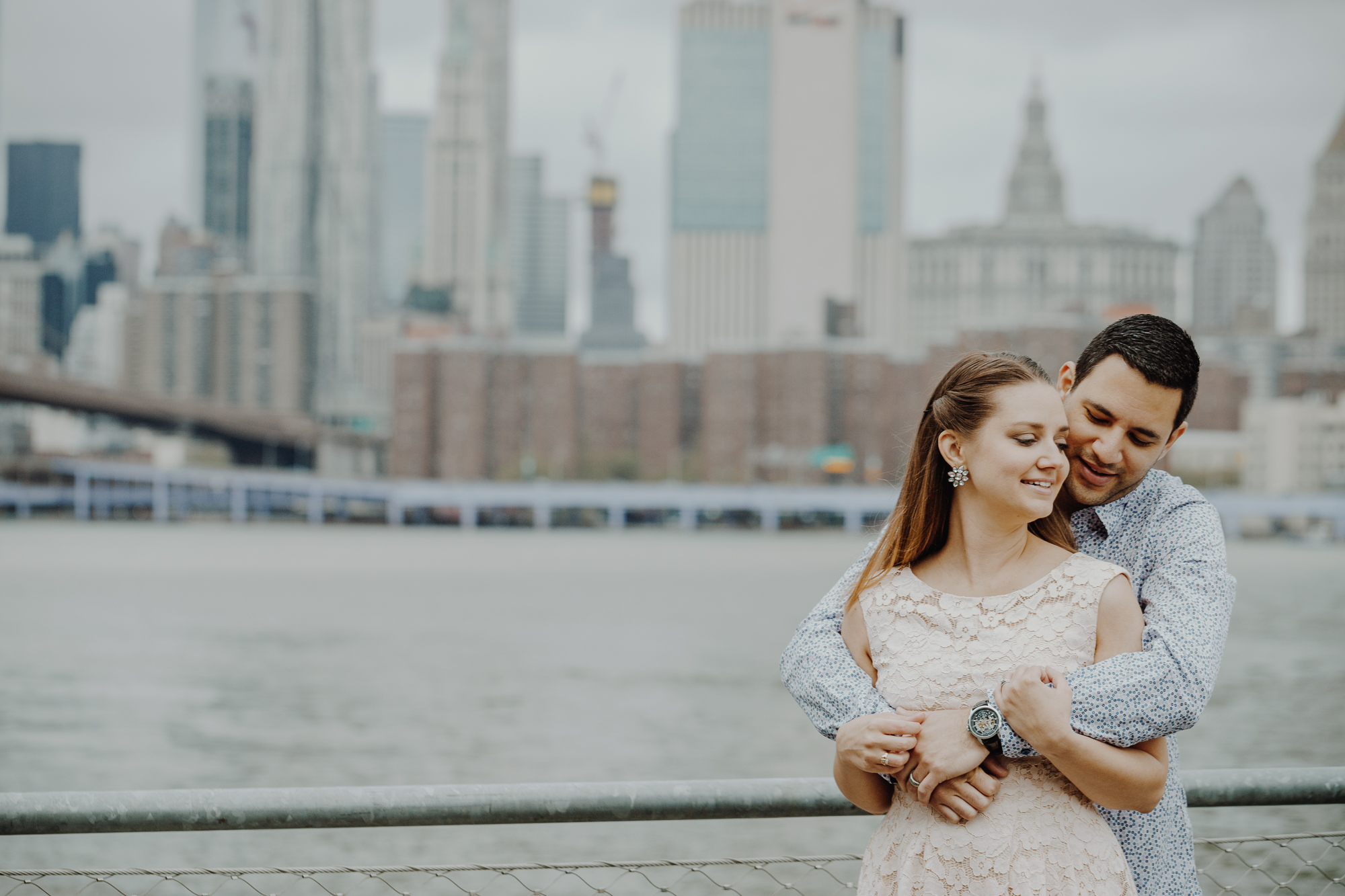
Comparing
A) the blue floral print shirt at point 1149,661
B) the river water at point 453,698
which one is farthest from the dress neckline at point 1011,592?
the river water at point 453,698

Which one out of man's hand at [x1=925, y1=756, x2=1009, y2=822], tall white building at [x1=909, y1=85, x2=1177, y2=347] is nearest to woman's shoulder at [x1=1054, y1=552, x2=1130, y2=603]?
man's hand at [x1=925, y1=756, x2=1009, y2=822]

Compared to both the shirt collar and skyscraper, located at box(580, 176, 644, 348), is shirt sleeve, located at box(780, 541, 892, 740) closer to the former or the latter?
the shirt collar

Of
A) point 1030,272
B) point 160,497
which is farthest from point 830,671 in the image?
point 1030,272

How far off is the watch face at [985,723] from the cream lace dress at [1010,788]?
47mm

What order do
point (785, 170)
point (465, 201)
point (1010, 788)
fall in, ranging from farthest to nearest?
point (465, 201) → point (785, 170) → point (1010, 788)

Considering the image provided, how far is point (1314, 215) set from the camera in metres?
146

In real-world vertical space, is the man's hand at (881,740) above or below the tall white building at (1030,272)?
below

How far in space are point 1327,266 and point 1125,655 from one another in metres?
158

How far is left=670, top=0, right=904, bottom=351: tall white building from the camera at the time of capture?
141 metres

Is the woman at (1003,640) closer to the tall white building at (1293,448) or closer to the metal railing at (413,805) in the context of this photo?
the metal railing at (413,805)

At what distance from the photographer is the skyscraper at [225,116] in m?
178

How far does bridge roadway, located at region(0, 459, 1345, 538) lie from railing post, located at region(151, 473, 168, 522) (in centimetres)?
6

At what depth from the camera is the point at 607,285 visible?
17025 centimetres

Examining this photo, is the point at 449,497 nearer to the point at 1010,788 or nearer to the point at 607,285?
the point at 1010,788
